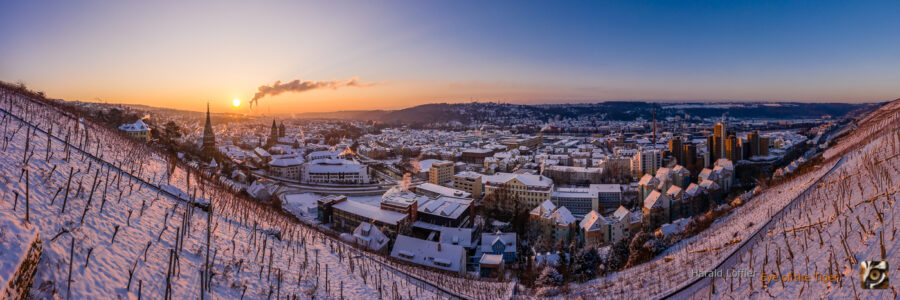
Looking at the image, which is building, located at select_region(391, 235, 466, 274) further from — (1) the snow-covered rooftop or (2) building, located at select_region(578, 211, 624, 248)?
(2) building, located at select_region(578, 211, 624, 248)

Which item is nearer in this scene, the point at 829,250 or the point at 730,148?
the point at 829,250

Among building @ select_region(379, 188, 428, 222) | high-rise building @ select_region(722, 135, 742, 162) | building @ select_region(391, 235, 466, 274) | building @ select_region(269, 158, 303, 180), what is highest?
high-rise building @ select_region(722, 135, 742, 162)

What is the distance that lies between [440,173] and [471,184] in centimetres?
410

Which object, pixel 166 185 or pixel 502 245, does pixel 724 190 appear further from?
pixel 166 185

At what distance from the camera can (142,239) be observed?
12.0ft

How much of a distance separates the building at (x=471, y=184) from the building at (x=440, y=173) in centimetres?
309

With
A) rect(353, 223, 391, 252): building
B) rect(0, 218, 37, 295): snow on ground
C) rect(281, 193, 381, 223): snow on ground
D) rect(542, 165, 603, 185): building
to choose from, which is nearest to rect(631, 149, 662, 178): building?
rect(542, 165, 603, 185): building

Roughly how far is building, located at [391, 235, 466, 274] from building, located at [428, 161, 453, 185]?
1409cm

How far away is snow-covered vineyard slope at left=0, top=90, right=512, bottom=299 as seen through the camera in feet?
9.81

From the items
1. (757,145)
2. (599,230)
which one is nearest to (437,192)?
(599,230)

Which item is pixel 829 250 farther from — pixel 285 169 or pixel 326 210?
pixel 285 169

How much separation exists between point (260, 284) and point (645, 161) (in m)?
27.5

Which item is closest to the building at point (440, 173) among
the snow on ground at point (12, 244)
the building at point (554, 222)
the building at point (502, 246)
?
the building at point (554, 222)

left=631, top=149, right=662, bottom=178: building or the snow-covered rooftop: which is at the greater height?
left=631, top=149, right=662, bottom=178: building
